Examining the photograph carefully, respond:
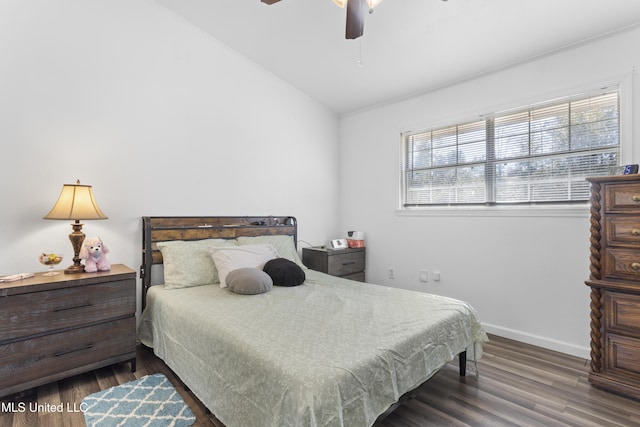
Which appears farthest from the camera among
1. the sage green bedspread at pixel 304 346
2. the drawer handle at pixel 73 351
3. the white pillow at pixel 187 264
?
the white pillow at pixel 187 264

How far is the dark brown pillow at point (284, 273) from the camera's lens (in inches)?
101

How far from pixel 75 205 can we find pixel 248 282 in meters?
1.32

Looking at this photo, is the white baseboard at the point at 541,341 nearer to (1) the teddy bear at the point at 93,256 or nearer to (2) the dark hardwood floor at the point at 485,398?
(2) the dark hardwood floor at the point at 485,398

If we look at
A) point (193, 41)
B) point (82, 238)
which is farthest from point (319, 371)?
point (193, 41)

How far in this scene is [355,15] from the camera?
5.76ft


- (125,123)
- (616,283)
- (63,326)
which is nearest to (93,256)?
(63,326)

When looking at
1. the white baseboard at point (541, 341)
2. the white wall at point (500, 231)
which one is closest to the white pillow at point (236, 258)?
the white wall at point (500, 231)

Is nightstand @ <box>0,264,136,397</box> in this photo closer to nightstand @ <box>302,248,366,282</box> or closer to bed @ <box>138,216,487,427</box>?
bed @ <box>138,216,487,427</box>

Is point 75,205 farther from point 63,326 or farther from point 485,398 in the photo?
point 485,398

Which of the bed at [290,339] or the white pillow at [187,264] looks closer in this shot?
the bed at [290,339]

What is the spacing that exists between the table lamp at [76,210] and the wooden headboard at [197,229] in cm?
49

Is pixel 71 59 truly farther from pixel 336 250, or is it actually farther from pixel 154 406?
pixel 336 250

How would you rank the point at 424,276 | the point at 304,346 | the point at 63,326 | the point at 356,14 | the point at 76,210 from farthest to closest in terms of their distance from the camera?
the point at 424,276
the point at 76,210
the point at 63,326
the point at 356,14
the point at 304,346

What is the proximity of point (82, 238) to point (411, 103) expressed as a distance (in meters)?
3.55
